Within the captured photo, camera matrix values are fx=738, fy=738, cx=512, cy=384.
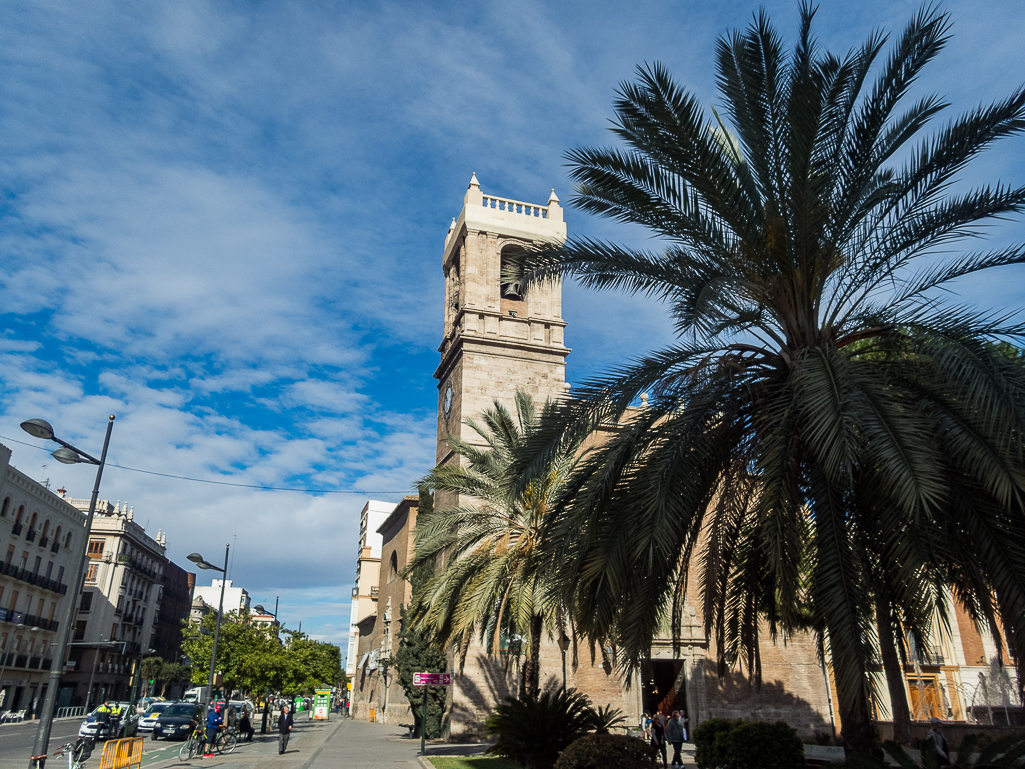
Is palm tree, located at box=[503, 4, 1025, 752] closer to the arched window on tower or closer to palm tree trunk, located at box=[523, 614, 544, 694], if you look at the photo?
palm tree trunk, located at box=[523, 614, 544, 694]

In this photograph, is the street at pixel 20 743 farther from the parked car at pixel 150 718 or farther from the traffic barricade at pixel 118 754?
the traffic barricade at pixel 118 754

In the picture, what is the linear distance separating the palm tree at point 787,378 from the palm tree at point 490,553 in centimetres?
734

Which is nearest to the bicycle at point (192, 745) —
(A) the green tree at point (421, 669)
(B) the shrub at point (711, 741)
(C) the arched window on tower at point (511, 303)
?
(A) the green tree at point (421, 669)

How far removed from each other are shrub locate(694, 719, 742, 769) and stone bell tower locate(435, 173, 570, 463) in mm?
16443

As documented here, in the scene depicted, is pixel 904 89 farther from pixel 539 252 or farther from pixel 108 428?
pixel 108 428

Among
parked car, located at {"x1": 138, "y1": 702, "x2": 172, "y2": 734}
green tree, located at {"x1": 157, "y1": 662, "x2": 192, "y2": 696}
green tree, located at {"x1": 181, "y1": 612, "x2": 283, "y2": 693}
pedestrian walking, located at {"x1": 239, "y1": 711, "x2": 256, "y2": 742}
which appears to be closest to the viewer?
pedestrian walking, located at {"x1": 239, "y1": 711, "x2": 256, "y2": 742}

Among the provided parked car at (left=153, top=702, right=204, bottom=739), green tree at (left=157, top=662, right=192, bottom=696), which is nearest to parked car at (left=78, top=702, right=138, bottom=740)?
parked car at (left=153, top=702, right=204, bottom=739)

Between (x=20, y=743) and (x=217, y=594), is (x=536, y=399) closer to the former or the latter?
(x=20, y=743)

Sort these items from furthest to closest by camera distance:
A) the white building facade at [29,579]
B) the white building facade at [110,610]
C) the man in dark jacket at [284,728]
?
the white building facade at [110,610], the white building facade at [29,579], the man in dark jacket at [284,728]

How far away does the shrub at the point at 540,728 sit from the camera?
1514cm

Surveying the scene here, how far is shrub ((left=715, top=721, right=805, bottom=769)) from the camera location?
1162 cm

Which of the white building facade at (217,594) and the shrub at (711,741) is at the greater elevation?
the white building facade at (217,594)

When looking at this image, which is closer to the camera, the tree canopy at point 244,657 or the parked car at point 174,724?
the parked car at point 174,724

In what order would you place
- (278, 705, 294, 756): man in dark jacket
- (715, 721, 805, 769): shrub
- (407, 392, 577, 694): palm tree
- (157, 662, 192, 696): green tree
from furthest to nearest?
(157, 662, 192, 696): green tree → (278, 705, 294, 756): man in dark jacket → (407, 392, 577, 694): palm tree → (715, 721, 805, 769): shrub
